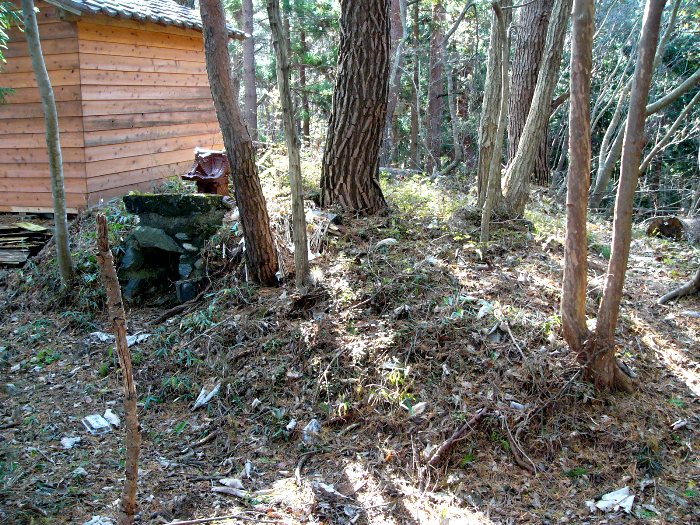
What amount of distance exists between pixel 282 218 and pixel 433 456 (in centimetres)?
358

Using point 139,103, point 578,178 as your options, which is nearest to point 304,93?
point 139,103

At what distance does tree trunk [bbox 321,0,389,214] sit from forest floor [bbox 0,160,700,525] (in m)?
0.65

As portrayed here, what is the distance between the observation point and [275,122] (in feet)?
81.3

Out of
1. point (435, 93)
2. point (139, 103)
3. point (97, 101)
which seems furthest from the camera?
point (435, 93)

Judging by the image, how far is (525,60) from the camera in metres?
9.48

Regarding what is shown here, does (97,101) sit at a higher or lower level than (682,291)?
higher

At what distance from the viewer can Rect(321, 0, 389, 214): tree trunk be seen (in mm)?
6164

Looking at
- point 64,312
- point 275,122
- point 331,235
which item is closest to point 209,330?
point 331,235

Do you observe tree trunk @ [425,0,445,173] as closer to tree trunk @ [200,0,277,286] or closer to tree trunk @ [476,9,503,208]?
tree trunk @ [476,9,503,208]

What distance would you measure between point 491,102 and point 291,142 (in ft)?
7.34

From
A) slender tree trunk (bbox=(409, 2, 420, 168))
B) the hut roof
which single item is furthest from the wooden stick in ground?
slender tree trunk (bbox=(409, 2, 420, 168))

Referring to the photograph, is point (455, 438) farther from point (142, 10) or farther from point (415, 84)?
point (415, 84)

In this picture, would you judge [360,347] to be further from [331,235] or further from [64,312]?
[64,312]

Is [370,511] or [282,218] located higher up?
[282,218]
